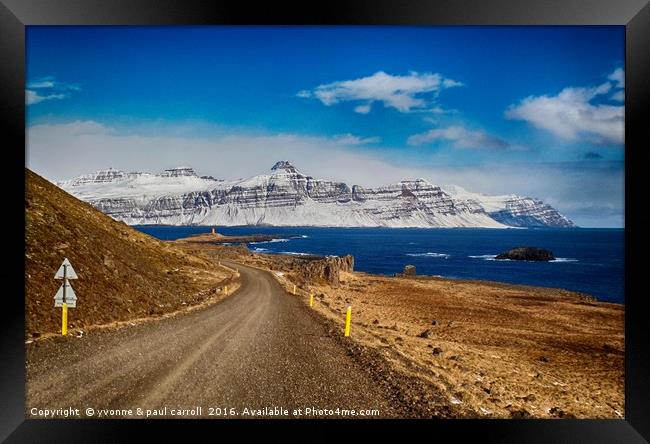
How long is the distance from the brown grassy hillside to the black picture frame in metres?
0.64

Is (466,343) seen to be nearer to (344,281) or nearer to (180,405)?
(180,405)

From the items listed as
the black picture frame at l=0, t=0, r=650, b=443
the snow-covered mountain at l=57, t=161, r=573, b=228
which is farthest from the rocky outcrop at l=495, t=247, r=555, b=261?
the black picture frame at l=0, t=0, r=650, b=443

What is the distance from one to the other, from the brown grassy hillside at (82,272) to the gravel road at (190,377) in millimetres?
675

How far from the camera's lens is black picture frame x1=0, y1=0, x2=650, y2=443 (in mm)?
5180

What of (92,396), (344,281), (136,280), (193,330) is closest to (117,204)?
(136,280)

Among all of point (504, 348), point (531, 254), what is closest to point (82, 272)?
point (504, 348)

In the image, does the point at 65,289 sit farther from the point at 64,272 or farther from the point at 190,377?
the point at 190,377

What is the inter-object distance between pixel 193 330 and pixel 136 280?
3.80m

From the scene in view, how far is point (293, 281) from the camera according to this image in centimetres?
2492

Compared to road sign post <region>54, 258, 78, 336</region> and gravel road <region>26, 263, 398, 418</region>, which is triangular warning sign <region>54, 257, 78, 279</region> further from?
gravel road <region>26, 263, 398, 418</region>
